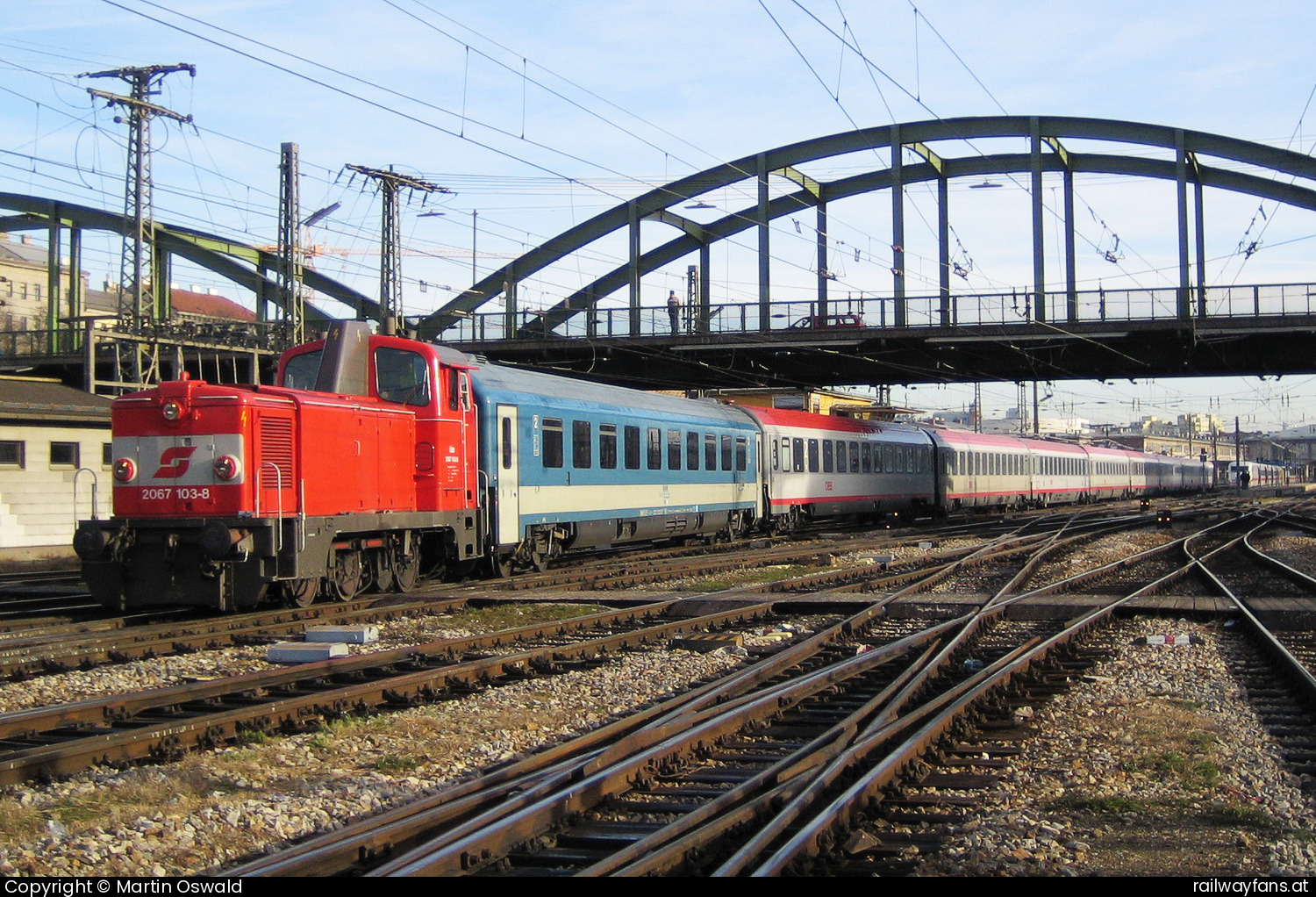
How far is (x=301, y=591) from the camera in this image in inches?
552

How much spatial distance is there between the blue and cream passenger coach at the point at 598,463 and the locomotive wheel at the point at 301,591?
3.65m

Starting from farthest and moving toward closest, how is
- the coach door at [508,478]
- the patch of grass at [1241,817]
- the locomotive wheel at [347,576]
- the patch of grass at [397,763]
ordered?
the coach door at [508,478] < the locomotive wheel at [347,576] < the patch of grass at [397,763] < the patch of grass at [1241,817]

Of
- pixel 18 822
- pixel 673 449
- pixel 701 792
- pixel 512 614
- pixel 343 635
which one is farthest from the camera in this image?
pixel 673 449

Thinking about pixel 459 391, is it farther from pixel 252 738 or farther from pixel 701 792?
pixel 701 792

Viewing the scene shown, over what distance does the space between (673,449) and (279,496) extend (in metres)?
11.9

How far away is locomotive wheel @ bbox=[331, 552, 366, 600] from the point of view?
14.4 meters

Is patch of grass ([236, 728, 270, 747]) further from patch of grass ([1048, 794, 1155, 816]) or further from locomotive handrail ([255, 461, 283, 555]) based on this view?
locomotive handrail ([255, 461, 283, 555])

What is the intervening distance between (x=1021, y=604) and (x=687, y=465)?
11.3 meters

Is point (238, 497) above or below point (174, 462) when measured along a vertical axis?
below

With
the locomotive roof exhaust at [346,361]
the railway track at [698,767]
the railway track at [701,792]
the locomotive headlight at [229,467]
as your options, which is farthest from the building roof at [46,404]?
the railway track at [701,792]

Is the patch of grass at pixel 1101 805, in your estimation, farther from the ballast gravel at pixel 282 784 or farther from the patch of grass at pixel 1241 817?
the ballast gravel at pixel 282 784

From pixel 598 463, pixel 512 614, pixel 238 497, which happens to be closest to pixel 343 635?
pixel 238 497

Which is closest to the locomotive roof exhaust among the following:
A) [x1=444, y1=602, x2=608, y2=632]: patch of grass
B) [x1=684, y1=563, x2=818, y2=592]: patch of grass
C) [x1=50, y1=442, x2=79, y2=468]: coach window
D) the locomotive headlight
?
the locomotive headlight

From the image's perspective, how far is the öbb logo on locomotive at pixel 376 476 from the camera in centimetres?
1281
